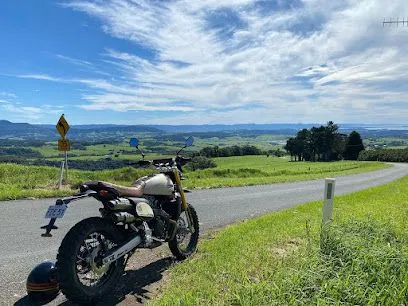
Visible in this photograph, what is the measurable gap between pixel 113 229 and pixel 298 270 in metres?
2.17

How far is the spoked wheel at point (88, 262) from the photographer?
3.81 meters

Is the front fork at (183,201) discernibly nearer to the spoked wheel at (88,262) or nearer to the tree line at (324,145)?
the spoked wheel at (88,262)

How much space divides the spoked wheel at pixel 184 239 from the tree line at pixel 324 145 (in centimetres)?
9866

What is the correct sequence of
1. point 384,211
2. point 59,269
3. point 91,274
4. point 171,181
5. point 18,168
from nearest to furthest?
1. point 59,269
2. point 91,274
3. point 171,181
4. point 384,211
5. point 18,168

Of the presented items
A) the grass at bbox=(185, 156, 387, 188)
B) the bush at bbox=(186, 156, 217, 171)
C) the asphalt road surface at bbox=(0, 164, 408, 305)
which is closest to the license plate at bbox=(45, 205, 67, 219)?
the asphalt road surface at bbox=(0, 164, 408, 305)

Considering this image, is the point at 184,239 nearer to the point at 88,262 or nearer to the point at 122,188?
the point at 122,188

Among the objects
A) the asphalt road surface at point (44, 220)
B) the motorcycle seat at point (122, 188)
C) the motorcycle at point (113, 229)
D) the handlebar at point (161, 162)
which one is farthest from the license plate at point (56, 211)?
the handlebar at point (161, 162)

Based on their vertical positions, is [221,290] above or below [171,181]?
below

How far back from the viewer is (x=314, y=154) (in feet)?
339

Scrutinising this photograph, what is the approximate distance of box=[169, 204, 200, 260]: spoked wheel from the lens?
578cm

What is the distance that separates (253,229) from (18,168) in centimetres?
1203

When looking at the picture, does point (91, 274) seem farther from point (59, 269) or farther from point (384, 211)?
point (384, 211)

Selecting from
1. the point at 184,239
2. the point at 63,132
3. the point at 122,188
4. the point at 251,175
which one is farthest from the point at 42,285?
the point at 251,175

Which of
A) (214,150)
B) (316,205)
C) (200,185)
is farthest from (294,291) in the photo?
(214,150)
